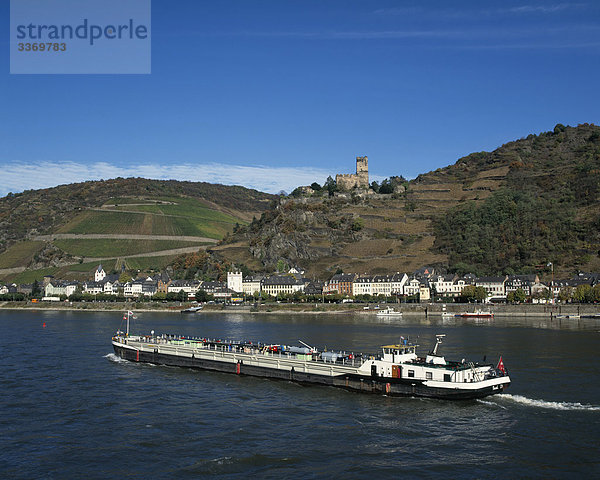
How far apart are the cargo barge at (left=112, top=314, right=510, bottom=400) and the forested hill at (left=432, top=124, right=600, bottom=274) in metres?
101

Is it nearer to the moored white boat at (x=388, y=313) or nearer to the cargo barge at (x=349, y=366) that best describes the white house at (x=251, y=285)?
the moored white boat at (x=388, y=313)

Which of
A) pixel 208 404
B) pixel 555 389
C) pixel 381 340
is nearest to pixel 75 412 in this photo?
pixel 208 404

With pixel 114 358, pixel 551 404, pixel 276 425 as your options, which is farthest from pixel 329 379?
pixel 114 358

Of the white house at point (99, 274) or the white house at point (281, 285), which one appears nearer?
the white house at point (281, 285)

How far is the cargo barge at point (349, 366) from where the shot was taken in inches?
1501

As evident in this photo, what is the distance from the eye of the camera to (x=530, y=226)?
153250 millimetres

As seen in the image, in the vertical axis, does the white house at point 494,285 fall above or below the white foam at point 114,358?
above

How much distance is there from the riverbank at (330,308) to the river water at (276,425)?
52.2 m

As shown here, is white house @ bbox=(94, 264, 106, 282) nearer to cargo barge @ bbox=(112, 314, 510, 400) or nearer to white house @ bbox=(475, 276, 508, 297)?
white house @ bbox=(475, 276, 508, 297)

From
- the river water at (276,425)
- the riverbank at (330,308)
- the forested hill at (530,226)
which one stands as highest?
the forested hill at (530,226)

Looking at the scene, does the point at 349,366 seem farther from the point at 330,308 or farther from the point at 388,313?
the point at 330,308

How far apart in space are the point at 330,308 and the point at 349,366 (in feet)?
263

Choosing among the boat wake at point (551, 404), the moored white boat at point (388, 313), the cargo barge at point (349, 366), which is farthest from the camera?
the moored white boat at point (388, 313)

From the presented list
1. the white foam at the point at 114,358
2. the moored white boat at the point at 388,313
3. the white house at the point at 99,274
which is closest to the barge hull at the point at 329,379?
the white foam at the point at 114,358
